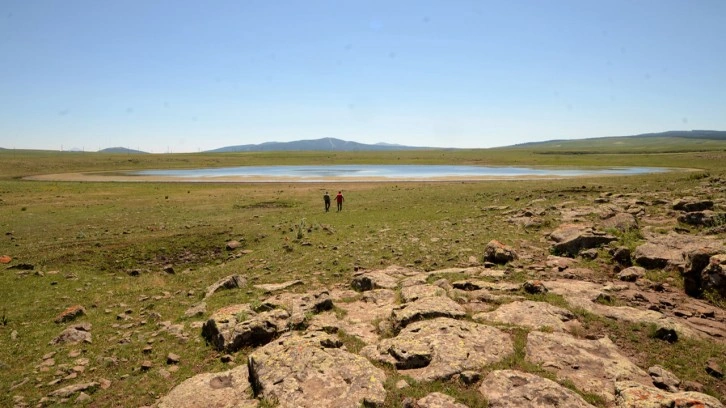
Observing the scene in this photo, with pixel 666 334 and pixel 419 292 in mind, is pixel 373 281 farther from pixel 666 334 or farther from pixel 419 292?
pixel 666 334

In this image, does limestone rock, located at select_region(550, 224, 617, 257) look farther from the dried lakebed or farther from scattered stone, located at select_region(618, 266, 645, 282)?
the dried lakebed

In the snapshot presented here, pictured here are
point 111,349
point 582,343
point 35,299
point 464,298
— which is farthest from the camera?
point 35,299

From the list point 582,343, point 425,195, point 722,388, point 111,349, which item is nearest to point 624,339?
point 582,343

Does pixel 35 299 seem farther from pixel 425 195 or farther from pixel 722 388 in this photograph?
pixel 425 195

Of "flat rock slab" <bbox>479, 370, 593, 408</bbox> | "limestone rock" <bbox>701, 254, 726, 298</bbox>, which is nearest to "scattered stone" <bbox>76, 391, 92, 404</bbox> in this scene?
"flat rock slab" <bbox>479, 370, 593, 408</bbox>

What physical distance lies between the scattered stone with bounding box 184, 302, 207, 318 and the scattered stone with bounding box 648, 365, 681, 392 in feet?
44.8

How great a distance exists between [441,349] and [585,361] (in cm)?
338

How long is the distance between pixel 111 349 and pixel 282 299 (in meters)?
5.57

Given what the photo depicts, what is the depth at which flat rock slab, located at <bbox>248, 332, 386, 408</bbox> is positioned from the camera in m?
8.03

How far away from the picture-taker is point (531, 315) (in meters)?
11.4

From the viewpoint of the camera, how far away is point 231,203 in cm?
4531

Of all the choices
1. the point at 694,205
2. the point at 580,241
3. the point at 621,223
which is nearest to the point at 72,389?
the point at 580,241

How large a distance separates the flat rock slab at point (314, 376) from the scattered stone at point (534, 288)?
7.25m

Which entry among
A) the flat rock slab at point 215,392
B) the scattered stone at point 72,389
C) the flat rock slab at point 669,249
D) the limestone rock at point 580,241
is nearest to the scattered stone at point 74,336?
the scattered stone at point 72,389
